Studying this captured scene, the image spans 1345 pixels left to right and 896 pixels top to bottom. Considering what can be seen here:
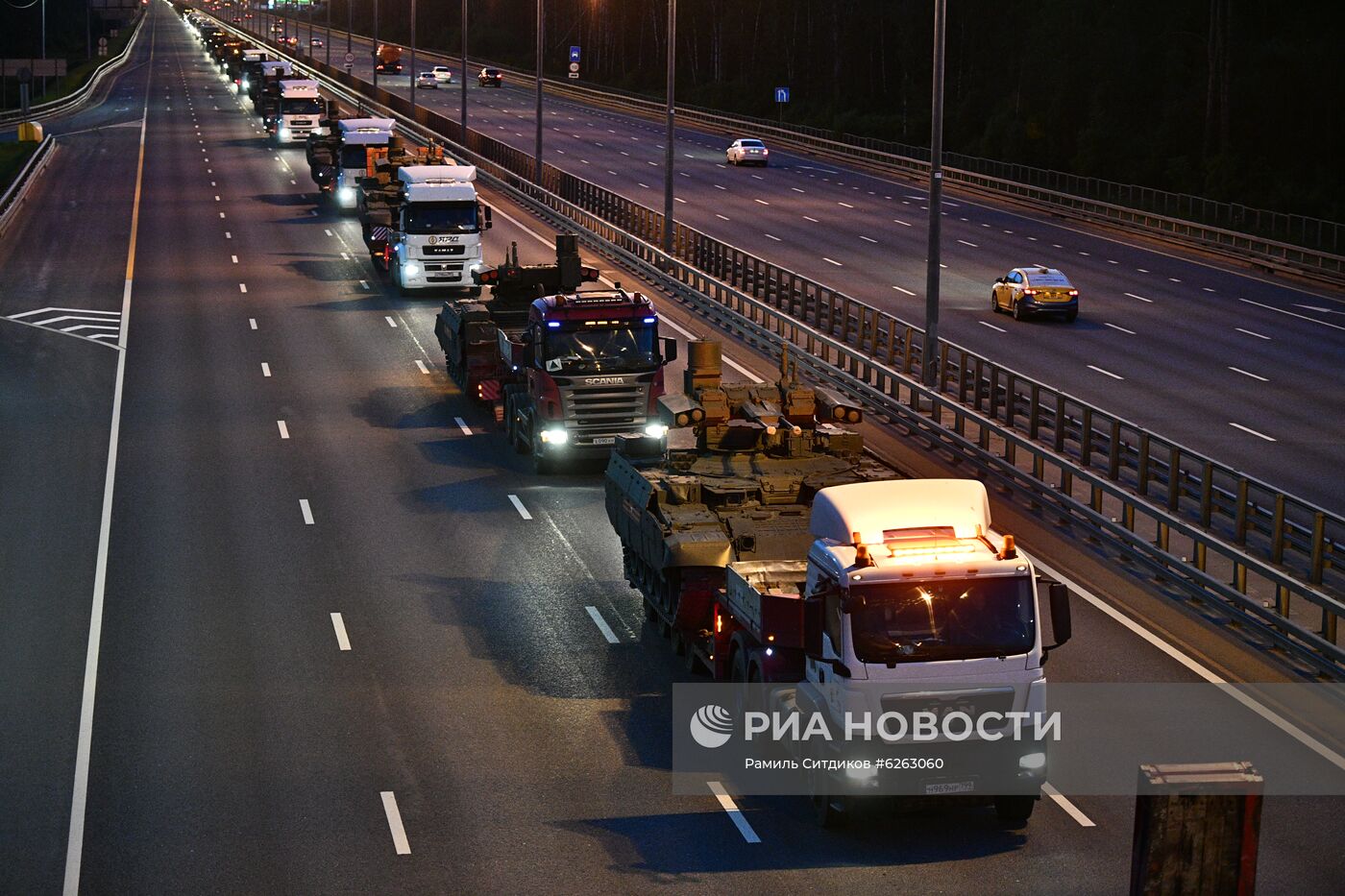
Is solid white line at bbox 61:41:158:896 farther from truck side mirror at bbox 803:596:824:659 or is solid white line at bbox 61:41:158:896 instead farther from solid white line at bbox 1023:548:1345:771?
Answer: solid white line at bbox 1023:548:1345:771

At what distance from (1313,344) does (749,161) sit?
4996 cm

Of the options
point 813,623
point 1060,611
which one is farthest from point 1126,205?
point 813,623

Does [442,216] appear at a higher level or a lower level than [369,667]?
higher

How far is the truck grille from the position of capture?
3400 cm

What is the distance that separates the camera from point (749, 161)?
9719 cm

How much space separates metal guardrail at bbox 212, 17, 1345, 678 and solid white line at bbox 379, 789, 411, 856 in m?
10.2

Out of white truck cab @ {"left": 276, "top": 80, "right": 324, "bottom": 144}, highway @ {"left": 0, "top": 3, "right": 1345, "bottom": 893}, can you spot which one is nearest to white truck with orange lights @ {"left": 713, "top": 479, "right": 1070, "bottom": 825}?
highway @ {"left": 0, "top": 3, "right": 1345, "bottom": 893}

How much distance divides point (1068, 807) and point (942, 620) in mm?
2699

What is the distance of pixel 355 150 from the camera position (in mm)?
69625

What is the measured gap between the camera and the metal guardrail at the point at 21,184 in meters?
68.6

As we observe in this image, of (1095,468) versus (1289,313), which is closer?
(1095,468)

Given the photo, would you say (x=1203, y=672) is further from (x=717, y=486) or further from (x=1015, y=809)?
(x=717, y=486)

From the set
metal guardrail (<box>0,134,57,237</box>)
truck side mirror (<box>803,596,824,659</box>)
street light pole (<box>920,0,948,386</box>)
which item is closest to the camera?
truck side mirror (<box>803,596,824,659</box>)

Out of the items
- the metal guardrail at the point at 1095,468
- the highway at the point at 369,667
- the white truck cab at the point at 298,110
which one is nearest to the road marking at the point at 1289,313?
the metal guardrail at the point at 1095,468
